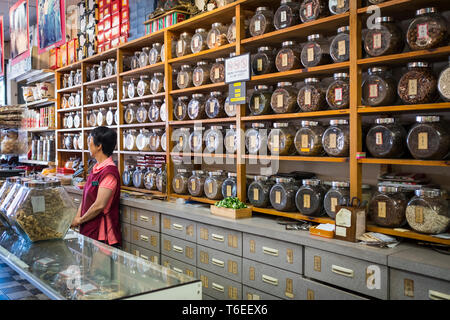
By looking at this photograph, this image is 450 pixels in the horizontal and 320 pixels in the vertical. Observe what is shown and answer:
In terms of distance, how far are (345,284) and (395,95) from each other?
109 centimetres

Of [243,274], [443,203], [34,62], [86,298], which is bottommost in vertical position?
[243,274]

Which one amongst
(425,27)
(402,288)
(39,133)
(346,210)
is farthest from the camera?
(39,133)

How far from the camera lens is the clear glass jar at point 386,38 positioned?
229 cm

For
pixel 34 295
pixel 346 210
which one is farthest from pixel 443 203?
pixel 34 295

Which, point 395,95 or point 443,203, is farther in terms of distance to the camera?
point 395,95

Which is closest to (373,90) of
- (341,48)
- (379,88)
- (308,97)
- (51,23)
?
(379,88)

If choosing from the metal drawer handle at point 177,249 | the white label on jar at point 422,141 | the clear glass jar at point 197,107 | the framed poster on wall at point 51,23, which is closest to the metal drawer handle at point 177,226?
the metal drawer handle at point 177,249

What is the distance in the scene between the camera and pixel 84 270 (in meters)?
→ 1.61

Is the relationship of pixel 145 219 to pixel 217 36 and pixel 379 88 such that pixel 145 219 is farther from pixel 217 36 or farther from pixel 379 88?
pixel 379 88

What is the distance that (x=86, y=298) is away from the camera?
1316 millimetres

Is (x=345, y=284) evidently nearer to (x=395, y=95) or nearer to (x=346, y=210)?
(x=346, y=210)

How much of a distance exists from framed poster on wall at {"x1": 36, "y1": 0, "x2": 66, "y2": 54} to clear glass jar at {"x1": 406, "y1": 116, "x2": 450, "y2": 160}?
3.41m

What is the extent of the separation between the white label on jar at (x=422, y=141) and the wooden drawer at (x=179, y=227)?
1719 millimetres

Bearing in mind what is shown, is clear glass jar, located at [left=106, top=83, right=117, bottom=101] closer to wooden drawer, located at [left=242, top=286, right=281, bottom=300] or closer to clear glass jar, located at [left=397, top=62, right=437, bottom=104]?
wooden drawer, located at [left=242, top=286, right=281, bottom=300]
